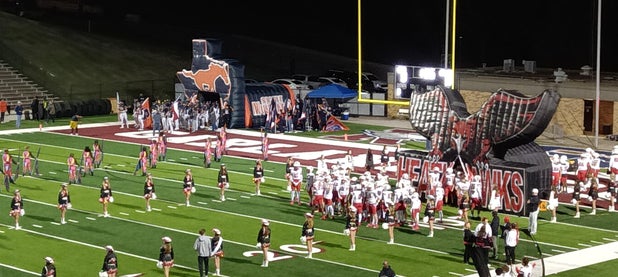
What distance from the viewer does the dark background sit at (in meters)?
68.2

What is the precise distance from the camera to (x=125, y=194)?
3834 cm

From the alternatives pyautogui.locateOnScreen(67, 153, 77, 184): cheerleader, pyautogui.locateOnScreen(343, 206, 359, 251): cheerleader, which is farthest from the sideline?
pyautogui.locateOnScreen(67, 153, 77, 184): cheerleader

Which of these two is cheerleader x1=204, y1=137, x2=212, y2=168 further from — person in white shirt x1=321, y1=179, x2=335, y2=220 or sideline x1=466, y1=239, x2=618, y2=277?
sideline x1=466, y1=239, x2=618, y2=277

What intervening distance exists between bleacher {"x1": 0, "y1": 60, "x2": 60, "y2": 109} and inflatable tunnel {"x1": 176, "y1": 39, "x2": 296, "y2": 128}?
1069 centimetres

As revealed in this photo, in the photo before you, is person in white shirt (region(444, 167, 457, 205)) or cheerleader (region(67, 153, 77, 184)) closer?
person in white shirt (region(444, 167, 457, 205))

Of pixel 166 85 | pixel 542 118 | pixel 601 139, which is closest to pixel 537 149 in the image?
pixel 542 118

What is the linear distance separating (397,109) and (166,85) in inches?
585

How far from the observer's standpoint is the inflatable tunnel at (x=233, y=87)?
176 ft

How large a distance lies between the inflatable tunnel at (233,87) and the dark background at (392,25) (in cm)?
1575

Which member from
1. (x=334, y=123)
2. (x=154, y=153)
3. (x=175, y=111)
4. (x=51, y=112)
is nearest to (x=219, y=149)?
(x=154, y=153)

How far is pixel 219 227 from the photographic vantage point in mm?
33625

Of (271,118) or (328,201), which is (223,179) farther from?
(271,118)

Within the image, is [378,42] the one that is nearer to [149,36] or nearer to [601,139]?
[149,36]

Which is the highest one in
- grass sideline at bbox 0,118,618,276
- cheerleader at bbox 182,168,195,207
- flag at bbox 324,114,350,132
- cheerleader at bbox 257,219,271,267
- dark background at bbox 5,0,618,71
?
dark background at bbox 5,0,618,71
